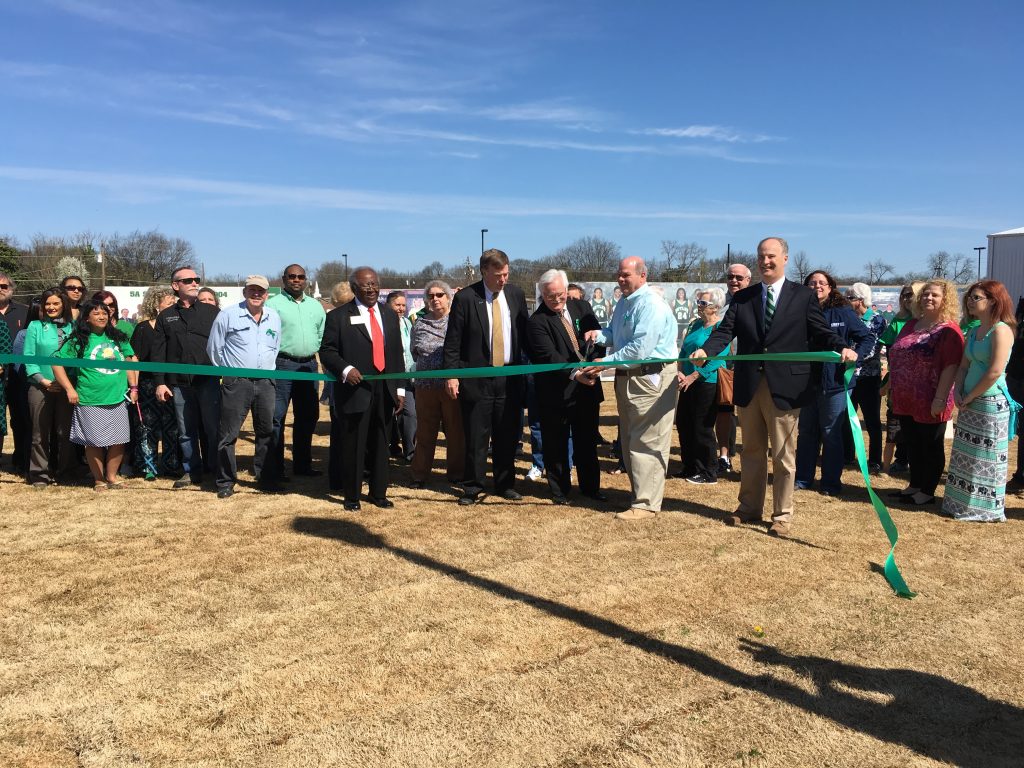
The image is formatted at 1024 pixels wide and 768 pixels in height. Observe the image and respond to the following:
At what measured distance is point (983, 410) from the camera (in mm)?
6395

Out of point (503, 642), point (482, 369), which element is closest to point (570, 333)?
point (482, 369)

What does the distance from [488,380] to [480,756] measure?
4158 millimetres

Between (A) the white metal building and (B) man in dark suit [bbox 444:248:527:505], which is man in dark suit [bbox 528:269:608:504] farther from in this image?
(A) the white metal building

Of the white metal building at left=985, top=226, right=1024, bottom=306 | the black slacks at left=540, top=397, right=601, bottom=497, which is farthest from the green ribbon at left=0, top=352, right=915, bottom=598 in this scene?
the white metal building at left=985, top=226, right=1024, bottom=306

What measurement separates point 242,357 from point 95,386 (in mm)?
1497

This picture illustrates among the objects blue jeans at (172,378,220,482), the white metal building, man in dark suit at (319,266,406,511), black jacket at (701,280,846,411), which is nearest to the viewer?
black jacket at (701,280,846,411)

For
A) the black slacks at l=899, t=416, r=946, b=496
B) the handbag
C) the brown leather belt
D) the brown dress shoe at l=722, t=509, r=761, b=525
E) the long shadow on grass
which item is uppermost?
the brown leather belt

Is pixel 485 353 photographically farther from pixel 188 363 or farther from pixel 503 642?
pixel 503 642

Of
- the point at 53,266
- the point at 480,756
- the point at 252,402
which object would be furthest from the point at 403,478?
the point at 53,266

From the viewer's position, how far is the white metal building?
25.6 meters

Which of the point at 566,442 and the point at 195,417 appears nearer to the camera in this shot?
the point at 566,442

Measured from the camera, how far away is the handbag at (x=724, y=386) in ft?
26.3

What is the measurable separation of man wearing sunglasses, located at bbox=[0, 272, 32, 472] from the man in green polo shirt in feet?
7.96

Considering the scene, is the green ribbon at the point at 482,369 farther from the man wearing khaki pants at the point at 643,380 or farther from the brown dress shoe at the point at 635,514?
the brown dress shoe at the point at 635,514
